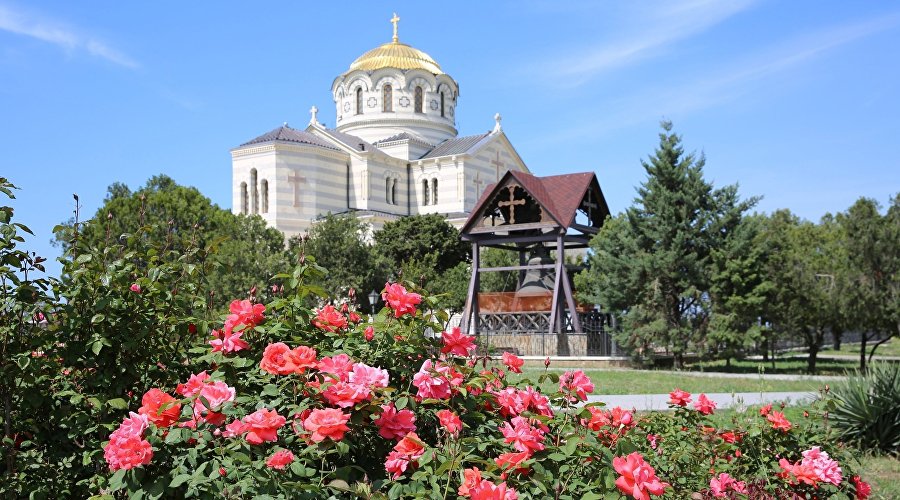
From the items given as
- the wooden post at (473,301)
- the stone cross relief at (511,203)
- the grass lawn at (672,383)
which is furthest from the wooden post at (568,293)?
the grass lawn at (672,383)

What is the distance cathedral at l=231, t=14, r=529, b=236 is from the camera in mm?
49781

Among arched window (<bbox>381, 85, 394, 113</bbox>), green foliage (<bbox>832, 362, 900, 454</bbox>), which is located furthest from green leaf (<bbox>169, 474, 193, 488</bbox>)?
arched window (<bbox>381, 85, 394, 113</bbox>)

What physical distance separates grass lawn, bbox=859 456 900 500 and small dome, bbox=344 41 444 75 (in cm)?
5184

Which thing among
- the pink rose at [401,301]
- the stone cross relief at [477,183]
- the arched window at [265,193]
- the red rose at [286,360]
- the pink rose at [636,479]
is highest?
the stone cross relief at [477,183]

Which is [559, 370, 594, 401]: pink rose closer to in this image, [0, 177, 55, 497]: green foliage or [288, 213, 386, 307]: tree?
[0, 177, 55, 497]: green foliage

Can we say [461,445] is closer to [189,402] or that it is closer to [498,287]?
[189,402]

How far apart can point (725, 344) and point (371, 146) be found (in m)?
36.3

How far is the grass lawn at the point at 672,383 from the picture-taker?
15297mm

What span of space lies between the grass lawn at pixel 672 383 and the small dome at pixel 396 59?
41.8m

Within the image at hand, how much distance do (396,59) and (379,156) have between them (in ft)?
28.3

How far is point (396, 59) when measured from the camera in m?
58.5

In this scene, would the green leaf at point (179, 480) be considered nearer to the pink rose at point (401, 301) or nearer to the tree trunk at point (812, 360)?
A: the pink rose at point (401, 301)

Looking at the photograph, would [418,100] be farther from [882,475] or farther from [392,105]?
[882,475]

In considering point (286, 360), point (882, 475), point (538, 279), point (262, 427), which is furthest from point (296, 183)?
point (262, 427)
